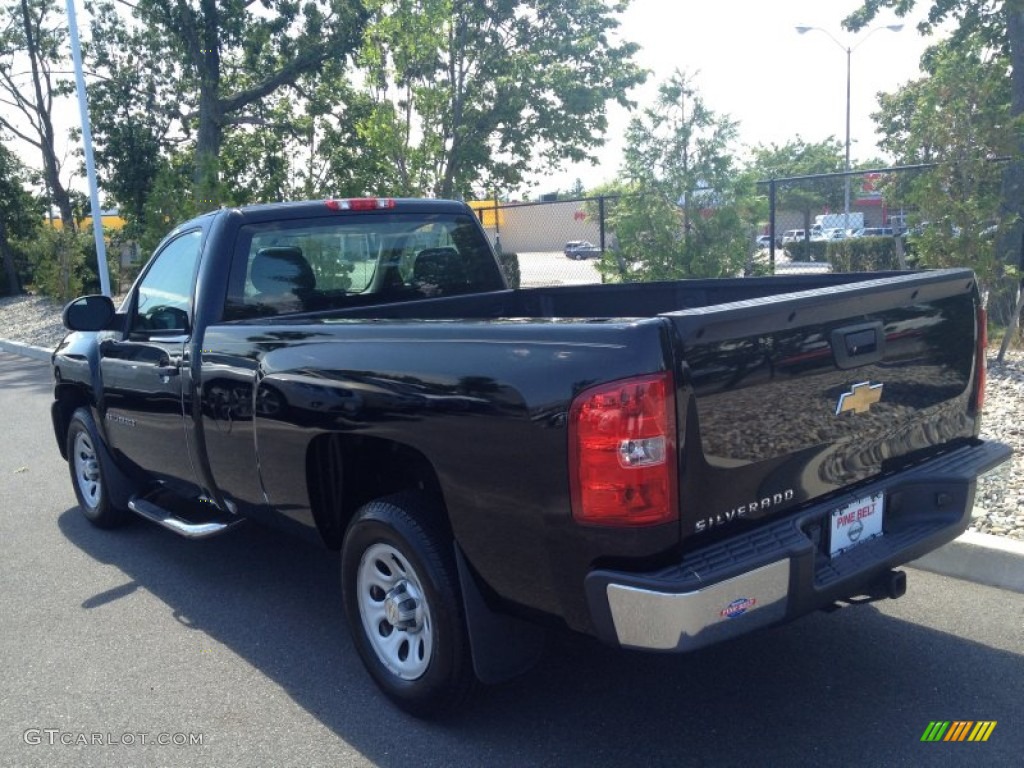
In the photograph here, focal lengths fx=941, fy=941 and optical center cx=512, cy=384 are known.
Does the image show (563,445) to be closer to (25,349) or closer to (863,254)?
(25,349)

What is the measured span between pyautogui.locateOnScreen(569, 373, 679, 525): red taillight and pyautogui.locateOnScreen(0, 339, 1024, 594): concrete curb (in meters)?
2.26

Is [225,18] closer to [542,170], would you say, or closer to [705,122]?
[542,170]

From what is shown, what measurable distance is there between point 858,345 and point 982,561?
199 centimetres

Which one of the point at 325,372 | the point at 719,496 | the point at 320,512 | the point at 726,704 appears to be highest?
the point at 325,372

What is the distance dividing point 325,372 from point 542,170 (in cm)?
2399

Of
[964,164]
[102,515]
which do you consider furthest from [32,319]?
[964,164]

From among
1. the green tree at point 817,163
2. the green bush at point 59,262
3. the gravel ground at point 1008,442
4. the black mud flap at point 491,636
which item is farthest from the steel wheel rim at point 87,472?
the green tree at point 817,163

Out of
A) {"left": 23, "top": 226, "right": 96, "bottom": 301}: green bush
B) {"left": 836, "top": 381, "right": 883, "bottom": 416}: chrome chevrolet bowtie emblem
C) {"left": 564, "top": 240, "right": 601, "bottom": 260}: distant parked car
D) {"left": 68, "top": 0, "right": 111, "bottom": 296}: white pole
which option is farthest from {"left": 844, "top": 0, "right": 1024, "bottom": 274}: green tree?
{"left": 23, "top": 226, "right": 96, "bottom": 301}: green bush

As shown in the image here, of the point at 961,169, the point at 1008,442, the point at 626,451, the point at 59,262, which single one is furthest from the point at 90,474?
the point at 59,262

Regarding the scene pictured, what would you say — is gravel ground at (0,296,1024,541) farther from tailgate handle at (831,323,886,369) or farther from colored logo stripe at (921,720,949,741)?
tailgate handle at (831,323,886,369)

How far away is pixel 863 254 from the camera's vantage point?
747 inches

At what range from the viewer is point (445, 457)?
10.2 feet

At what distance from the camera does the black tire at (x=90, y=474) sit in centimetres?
583

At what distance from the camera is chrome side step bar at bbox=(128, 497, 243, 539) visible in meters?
4.57
